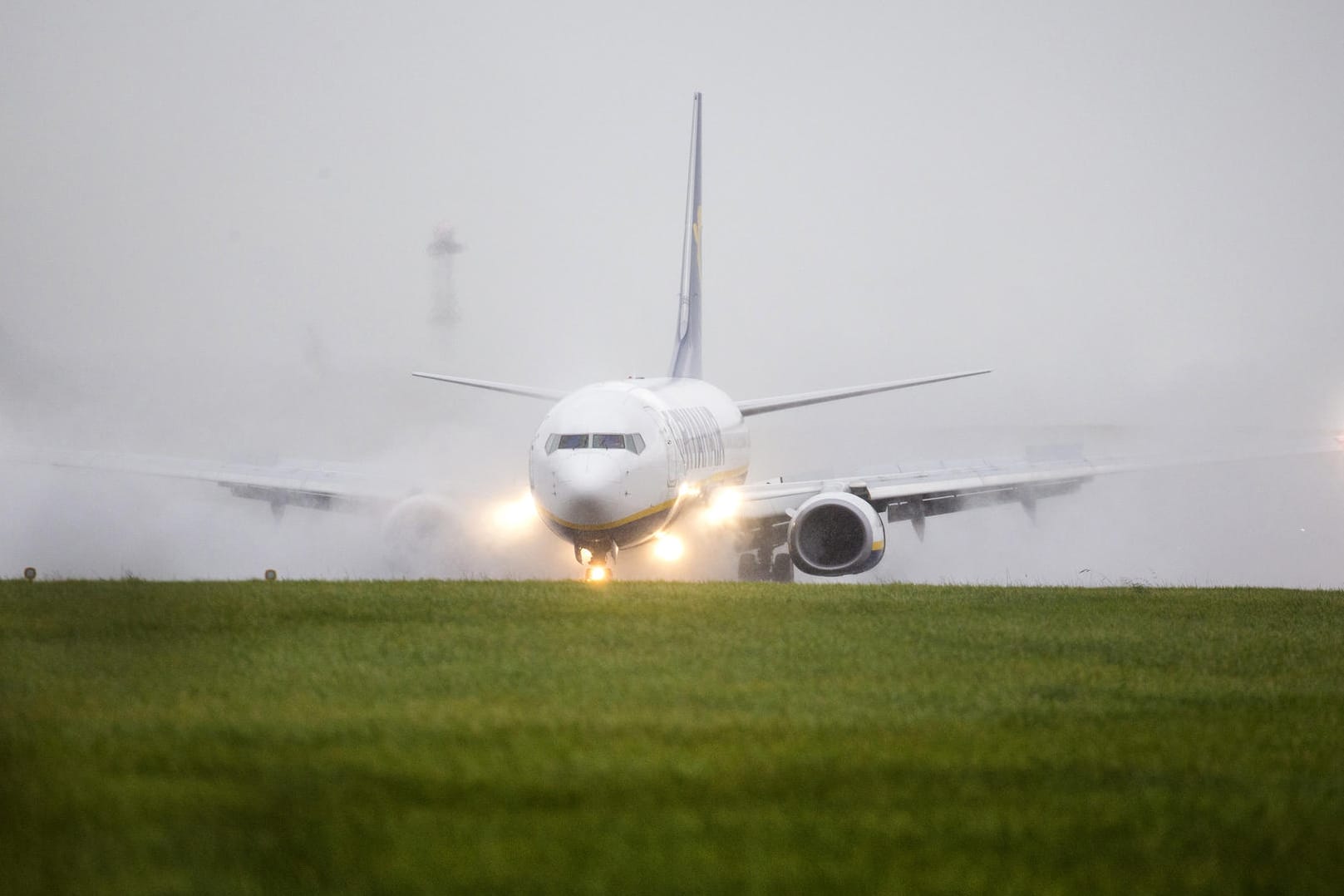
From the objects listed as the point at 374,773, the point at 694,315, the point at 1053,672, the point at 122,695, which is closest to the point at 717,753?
the point at 374,773

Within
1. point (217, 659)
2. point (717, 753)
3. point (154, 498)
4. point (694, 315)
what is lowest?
point (717, 753)

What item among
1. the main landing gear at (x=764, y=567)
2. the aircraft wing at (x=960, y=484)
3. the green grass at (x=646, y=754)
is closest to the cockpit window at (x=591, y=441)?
the aircraft wing at (x=960, y=484)

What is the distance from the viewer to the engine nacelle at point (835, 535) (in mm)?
25484

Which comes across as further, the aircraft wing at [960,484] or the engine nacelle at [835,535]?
the aircraft wing at [960,484]

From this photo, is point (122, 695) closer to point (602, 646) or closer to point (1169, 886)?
point (602, 646)

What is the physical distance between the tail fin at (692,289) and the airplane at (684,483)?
2.83 metres

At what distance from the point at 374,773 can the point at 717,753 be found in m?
1.65

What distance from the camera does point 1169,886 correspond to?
5742 mm

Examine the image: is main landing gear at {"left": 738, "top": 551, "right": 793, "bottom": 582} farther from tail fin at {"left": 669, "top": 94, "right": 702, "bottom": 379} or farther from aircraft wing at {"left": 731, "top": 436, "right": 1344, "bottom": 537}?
tail fin at {"left": 669, "top": 94, "right": 702, "bottom": 379}

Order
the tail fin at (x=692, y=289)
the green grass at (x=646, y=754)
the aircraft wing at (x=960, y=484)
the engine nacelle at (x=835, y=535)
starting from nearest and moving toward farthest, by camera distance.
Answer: the green grass at (x=646, y=754)
the engine nacelle at (x=835, y=535)
the aircraft wing at (x=960, y=484)
the tail fin at (x=692, y=289)

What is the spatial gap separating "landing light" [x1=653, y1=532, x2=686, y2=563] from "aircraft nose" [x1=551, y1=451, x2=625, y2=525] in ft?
10.1

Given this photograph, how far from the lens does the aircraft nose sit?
2338cm

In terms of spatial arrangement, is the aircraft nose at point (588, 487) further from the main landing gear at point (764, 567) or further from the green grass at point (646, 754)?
the green grass at point (646, 754)

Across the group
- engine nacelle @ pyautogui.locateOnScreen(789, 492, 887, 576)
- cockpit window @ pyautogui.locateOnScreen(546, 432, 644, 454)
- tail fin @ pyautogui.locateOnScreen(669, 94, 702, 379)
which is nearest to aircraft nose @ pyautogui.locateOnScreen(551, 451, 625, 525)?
cockpit window @ pyautogui.locateOnScreen(546, 432, 644, 454)
